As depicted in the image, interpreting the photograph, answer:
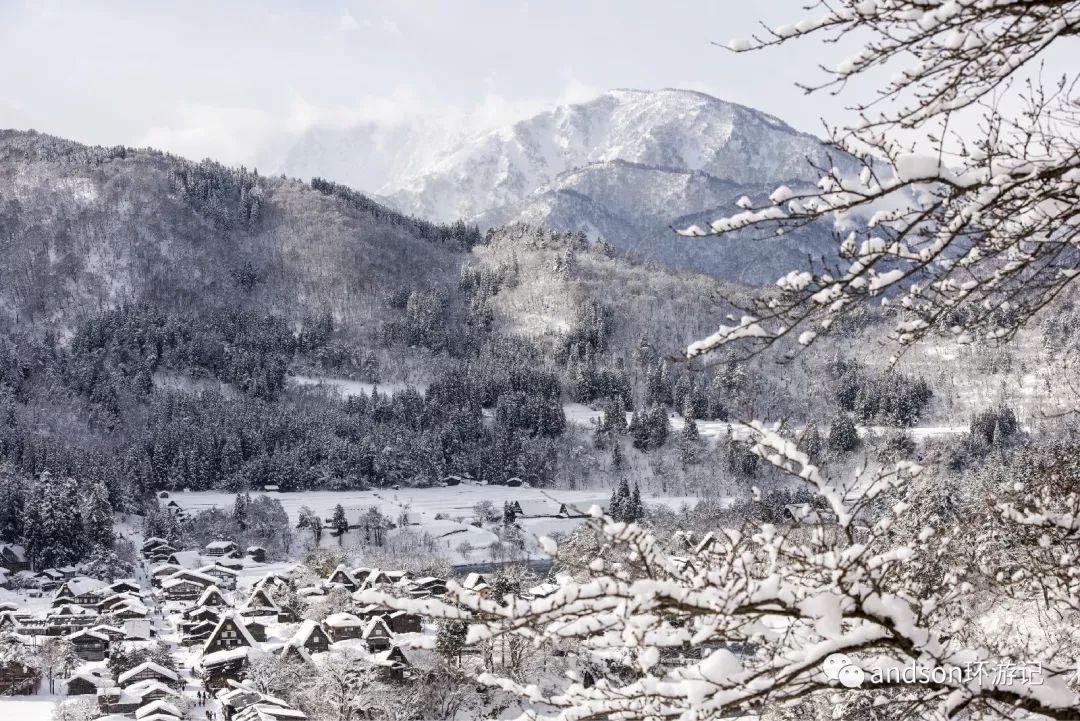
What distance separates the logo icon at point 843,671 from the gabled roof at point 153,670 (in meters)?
33.1

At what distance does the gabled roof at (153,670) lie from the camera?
101ft

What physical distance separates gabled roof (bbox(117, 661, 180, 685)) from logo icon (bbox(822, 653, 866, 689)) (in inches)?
1305

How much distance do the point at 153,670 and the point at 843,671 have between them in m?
33.7

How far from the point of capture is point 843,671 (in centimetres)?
302

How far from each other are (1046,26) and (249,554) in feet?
221

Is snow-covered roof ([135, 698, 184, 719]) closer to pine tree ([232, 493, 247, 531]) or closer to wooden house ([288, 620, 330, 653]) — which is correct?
wooden house ([288, 620, 330, 653])

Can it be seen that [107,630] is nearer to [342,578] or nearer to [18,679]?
[18,679]

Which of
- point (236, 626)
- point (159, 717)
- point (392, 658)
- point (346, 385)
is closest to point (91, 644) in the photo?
point (236, 626)

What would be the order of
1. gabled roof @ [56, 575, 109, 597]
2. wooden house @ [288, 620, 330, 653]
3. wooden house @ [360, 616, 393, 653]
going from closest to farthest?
1. wooden house @ [360, 616, 393, 653]
2. wooden house @ [288, 620, 330, 653]
3. gabled roof @ [56, 575, 109, 597]

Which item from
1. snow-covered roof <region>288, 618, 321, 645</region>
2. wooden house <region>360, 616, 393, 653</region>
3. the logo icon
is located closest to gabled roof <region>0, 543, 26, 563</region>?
snow-covered roof <region>288, 618, 321, 645</region>

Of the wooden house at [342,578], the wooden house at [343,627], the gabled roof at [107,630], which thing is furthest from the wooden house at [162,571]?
the wooden house at [343,627]

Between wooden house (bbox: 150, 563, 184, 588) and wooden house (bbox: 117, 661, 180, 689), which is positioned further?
wooden house (bbox: 150, 563, 184, 588)

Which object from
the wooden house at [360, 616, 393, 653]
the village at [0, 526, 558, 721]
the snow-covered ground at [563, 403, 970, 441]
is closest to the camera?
the village at [0, 526, 558, 721]

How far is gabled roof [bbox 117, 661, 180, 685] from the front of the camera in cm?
3069
